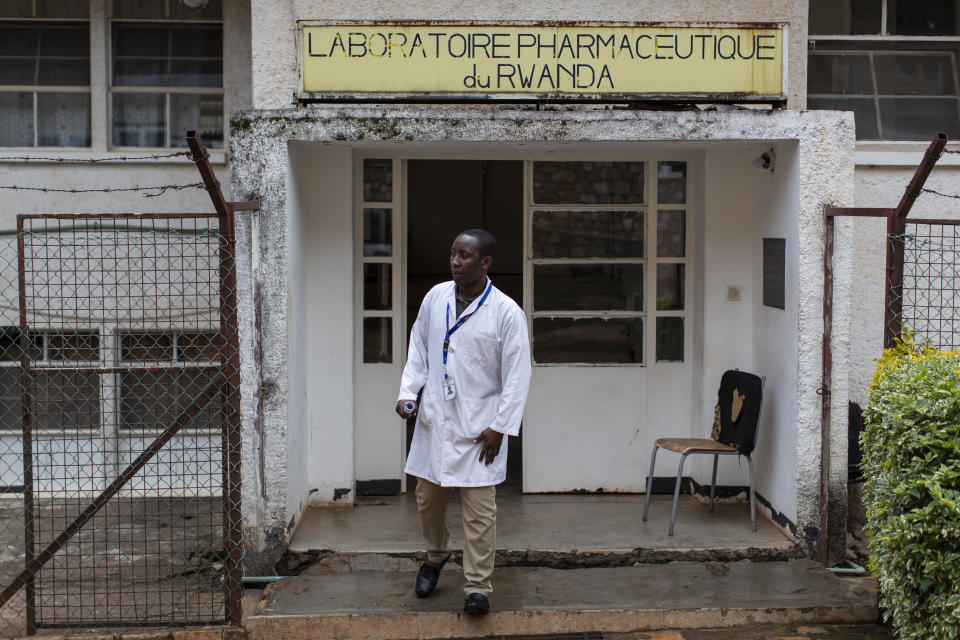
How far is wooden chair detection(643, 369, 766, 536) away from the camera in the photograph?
19.4 feet

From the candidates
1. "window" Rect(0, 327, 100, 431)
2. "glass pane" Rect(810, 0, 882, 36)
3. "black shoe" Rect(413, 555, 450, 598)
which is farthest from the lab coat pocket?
"glass pane" Rect(810, 0, 882, 36)

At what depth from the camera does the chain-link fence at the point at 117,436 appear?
494cm

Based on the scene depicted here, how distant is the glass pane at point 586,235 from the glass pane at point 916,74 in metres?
2.33

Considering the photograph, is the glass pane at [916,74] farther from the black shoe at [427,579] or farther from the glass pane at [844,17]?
the black shoe at [427,579]

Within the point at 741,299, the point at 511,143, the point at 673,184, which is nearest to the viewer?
the point at 511,143

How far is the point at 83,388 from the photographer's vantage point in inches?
291

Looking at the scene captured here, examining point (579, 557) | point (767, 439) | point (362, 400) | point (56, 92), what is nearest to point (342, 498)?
point (362, 400)

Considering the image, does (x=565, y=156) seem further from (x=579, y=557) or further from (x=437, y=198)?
(x=437, y=198)

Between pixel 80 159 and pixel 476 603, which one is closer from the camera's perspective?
pixel 476 603

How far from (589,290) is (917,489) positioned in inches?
125

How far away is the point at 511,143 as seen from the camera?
5734 mm

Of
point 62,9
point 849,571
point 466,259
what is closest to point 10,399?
point 62,9

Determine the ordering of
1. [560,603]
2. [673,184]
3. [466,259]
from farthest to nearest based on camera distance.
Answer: [673,184] → [560,603] → [466,259]

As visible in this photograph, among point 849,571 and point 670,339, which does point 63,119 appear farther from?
point 849,571
